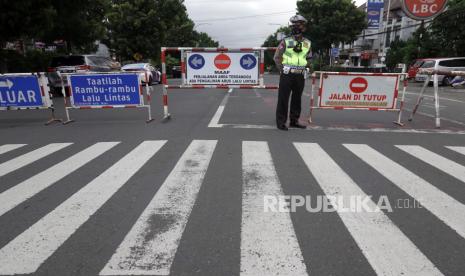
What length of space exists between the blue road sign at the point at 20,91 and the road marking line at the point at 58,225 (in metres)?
5.12

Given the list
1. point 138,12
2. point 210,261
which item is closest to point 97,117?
point 210,261

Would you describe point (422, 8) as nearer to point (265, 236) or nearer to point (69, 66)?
point (69, 66)

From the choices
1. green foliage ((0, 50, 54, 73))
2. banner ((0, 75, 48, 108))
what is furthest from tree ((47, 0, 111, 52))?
banner ((0, 75, 48, 108))

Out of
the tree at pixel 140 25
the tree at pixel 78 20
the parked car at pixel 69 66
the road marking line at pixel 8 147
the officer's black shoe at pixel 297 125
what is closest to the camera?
the road marking line at pixel 8 147

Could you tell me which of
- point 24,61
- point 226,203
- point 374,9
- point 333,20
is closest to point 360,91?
point 226,203

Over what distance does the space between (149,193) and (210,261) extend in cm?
156

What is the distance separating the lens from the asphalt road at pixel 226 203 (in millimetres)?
2717

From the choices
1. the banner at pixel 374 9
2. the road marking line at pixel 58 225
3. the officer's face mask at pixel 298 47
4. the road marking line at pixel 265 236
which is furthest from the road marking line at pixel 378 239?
the banner at pixel 374 9

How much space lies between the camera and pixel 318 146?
6.29m

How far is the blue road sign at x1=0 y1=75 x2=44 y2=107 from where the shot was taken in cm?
879

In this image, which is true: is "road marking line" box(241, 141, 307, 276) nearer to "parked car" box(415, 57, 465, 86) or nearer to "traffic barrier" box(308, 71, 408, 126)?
"traffic barrier" box(308, 71, 408, 126)

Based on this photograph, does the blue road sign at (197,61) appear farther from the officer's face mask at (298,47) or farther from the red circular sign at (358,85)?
the red circular sign at (358,85)

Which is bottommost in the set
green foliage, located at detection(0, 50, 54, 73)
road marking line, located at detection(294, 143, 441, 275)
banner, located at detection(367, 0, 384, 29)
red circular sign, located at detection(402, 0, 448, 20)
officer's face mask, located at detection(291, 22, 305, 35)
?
road marking line, located at detection(294, 143, 441, 275)

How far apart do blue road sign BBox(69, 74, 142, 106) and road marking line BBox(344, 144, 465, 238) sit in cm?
547
